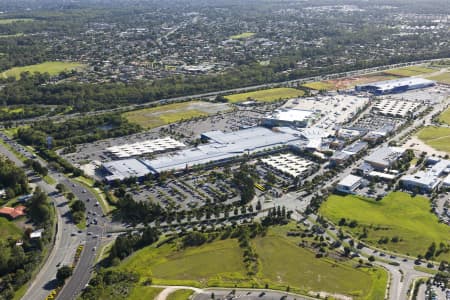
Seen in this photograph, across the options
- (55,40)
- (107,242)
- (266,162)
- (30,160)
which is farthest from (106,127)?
(55,40)

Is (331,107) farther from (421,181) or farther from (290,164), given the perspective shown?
(421,181)

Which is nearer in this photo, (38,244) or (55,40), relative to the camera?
(38,244)

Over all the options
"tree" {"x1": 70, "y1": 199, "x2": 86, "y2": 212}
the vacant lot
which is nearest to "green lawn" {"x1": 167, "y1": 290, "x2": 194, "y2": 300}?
"tree" {"x1": 70, "y1": 199, "x2": 86, "y2": 212}

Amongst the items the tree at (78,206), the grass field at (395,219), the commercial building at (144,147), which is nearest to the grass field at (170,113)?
the commercial building at (144,147)

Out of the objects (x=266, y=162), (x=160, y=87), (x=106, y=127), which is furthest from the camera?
(x=160, y=87)

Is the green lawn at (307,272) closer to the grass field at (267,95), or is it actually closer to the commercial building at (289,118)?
the commercial building at (289,118)

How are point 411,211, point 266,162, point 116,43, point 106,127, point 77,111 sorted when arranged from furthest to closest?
1. point 116,43
2. point 77,111
3. point 106,127
4. point 266,162
5. point 411,211

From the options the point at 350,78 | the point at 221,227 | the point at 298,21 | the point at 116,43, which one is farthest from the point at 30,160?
the point at 298,21

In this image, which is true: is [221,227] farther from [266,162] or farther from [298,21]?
[298,21]
